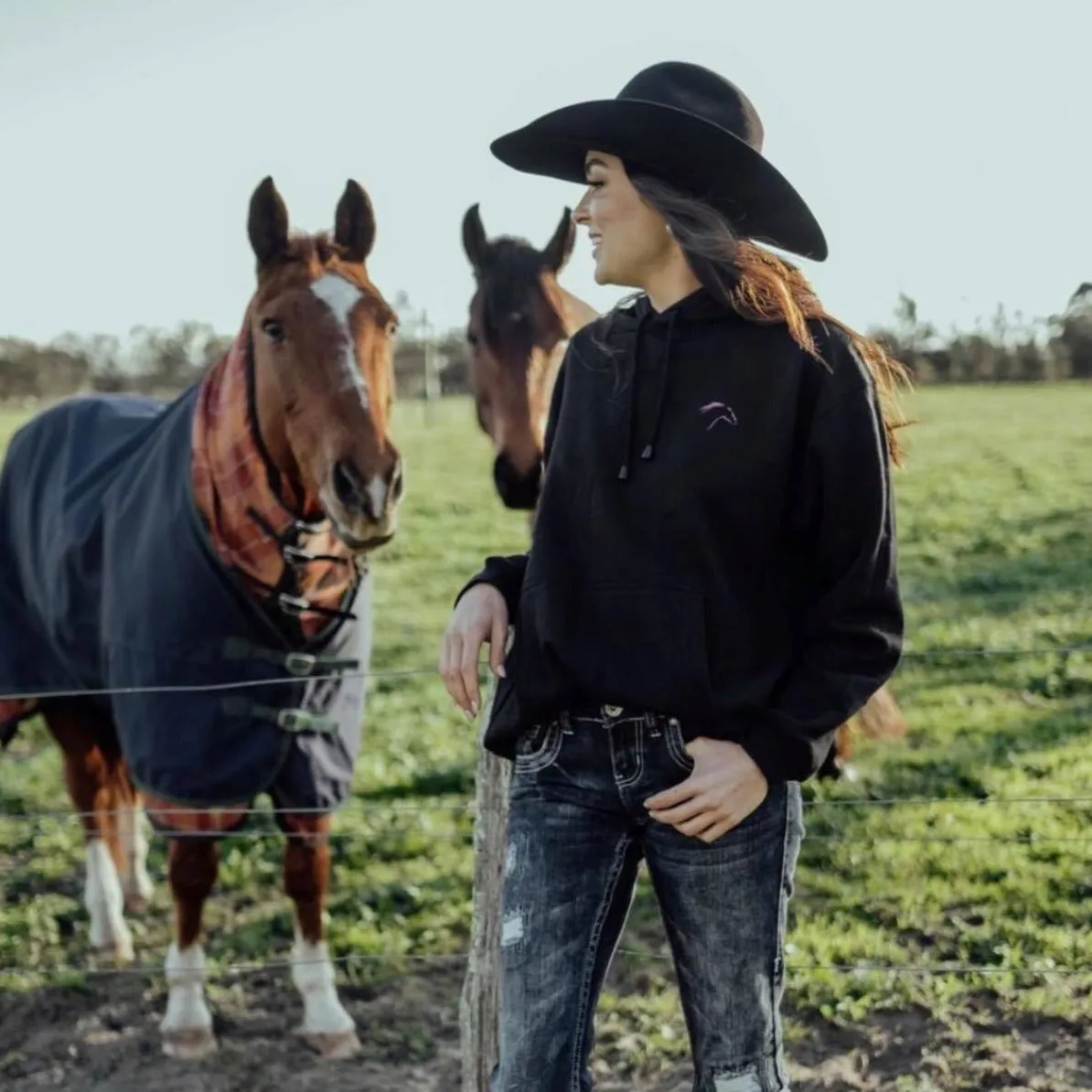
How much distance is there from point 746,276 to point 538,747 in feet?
2.16

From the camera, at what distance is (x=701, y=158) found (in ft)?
5.82

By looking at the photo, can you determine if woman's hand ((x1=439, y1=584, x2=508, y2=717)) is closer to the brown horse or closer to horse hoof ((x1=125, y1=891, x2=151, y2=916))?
the brown horse

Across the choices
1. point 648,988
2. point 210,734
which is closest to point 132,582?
point 210,734

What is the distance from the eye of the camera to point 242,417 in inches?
135

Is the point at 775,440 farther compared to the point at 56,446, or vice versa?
the point at 56,446

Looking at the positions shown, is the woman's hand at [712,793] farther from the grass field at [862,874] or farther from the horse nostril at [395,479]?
the horse nostril at [395,479]

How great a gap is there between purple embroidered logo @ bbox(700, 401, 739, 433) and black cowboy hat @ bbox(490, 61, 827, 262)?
29 cm

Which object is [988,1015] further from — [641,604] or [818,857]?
[641,604]

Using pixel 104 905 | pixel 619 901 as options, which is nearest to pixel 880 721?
pixel 104 905

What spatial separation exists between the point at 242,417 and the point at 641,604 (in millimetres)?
1949

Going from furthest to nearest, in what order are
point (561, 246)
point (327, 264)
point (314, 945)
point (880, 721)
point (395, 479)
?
point (561, 246)
point (880, 721)
point (314, 945)
point (327, 264)
point (395, 479)

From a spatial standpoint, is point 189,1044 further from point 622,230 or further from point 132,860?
point 622,230

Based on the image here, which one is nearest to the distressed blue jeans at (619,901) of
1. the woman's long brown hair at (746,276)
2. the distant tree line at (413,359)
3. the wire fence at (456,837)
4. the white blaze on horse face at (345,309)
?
the woman's long brown hair at (746,276)

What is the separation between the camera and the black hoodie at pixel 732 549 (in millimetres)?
1678
